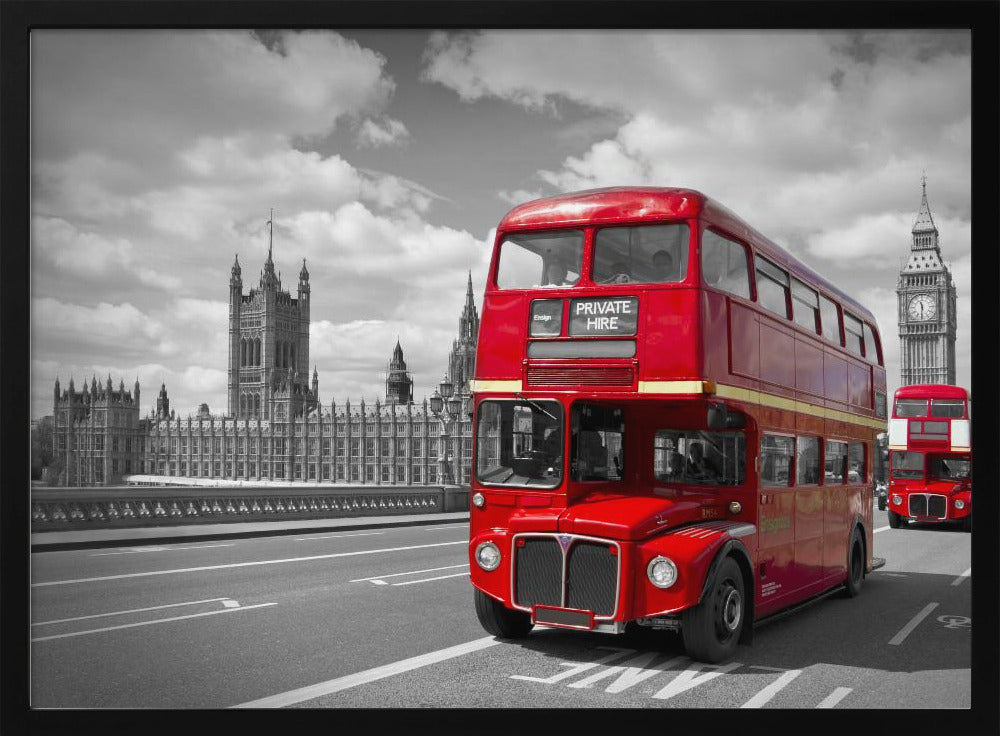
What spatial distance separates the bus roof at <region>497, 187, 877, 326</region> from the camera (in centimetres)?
804

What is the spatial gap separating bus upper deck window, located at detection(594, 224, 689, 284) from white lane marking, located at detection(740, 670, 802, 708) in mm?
3387

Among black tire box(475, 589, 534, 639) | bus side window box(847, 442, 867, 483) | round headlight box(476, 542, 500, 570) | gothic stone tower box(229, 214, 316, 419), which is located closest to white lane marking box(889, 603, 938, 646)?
bus side window box(847, 442, 867, 483)

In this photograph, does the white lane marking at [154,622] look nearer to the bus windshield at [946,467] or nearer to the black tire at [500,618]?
the black tire at [500,618]

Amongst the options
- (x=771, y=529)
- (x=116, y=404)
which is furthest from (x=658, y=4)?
(x=116, y=404)

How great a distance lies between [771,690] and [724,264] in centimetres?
377

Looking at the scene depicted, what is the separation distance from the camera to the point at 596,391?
25.8 feet

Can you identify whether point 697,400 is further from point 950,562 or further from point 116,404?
point 116,404

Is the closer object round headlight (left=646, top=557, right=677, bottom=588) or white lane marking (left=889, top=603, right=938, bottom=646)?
round headlight (left=646, top=557, right=677, bottom=588)

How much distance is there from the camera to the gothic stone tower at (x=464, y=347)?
12362 cm

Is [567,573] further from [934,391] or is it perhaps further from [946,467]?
[946,467]

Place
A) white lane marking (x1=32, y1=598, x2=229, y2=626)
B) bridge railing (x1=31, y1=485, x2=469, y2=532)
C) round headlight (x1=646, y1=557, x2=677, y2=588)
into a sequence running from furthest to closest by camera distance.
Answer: bridge railing (x1=31, y1=485, x2=469, y2=532) < white lane marking (x1=32, y1=598, x2=229, y2=626) < round headlight (x1=646, y1=557, x2=677, y2=588)

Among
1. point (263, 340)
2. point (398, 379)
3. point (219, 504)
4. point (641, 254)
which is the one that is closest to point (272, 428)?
point (398, 379)

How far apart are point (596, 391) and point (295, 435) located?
123 meters

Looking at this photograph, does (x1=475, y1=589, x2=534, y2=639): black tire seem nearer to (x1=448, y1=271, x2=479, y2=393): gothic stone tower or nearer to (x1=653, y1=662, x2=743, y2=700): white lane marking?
(x1=653, y1=662, x2=743, y2=700): white lane marking
